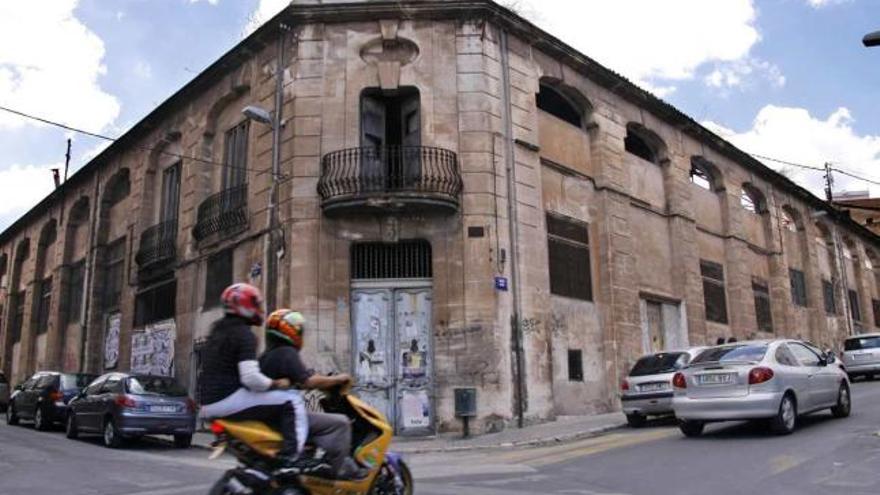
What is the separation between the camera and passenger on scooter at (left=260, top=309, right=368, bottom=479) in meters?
5.24

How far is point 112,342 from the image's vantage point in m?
24.5

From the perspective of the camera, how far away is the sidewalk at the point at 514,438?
1334cm

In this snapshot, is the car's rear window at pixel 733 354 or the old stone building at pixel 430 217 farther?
the old stone building at pixel 430 217

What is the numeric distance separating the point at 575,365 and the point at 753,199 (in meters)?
15.7

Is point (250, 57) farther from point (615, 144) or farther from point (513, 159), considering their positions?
point (615, 144)

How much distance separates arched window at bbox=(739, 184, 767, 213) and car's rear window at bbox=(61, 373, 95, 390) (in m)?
23.4

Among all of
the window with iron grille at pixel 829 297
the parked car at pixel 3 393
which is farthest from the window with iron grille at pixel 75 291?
the window with iron grille at pixel 829 297

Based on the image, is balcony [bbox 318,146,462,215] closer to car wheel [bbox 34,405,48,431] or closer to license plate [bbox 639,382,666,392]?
license plate [bbox 639,382,666,392]

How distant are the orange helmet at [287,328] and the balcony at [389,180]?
10.3 meters

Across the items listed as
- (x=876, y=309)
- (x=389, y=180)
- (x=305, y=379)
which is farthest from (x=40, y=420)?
(x=876, y=309)

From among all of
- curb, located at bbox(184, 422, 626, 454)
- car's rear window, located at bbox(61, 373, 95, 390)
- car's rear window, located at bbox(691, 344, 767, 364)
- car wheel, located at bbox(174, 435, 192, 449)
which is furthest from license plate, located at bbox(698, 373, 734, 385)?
car's rear window, located at bbox(61, 373, 95, 390)

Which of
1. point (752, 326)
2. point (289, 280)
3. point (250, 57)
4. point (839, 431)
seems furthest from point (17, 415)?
point (752, 326)

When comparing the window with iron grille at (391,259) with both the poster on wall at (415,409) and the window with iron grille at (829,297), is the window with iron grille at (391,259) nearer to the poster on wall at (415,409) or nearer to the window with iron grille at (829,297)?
the poster on wall at (415,409)

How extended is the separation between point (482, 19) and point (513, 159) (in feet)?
10.9
